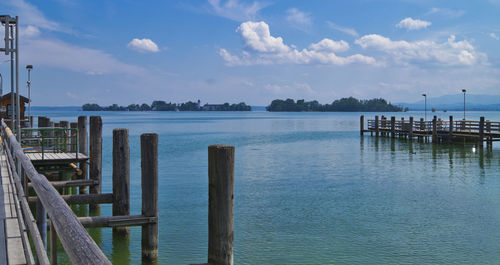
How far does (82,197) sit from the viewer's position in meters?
11.1

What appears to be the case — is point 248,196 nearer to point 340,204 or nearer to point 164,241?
point 340,204

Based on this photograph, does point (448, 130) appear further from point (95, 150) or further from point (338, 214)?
point (95, 150)

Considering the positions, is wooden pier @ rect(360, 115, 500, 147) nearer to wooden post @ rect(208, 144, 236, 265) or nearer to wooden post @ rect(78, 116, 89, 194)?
wooden post @ rect(78, 116, 89, 194)

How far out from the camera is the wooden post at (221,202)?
5.99 metres

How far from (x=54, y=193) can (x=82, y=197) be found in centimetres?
840

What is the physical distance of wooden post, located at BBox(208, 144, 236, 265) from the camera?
5988mm

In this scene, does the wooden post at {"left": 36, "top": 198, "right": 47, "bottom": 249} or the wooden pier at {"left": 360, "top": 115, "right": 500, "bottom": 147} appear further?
the wooden pier at {"left": 360, "top": 115, "right": 500, "bottom": 147}

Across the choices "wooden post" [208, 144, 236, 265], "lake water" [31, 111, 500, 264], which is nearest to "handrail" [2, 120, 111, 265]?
"wooden post" [208, 144, 236, 265]

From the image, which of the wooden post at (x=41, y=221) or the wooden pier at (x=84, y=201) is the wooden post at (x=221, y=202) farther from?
the wooden post at (x=41, y=221)

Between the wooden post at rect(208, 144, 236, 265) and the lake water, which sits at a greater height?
the wooden post at rect(208, 144, 236, 265)

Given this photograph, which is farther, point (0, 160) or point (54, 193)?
point (0, 160)

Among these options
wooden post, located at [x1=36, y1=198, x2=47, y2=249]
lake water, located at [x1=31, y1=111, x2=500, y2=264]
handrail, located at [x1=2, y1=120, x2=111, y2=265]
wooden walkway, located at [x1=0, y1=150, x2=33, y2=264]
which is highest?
handrail, located at [x1=2, y1=120, x2=111, y2=265]

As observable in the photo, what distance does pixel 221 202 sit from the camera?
6.04m

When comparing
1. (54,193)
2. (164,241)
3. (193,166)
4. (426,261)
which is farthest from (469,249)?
(193,166)
